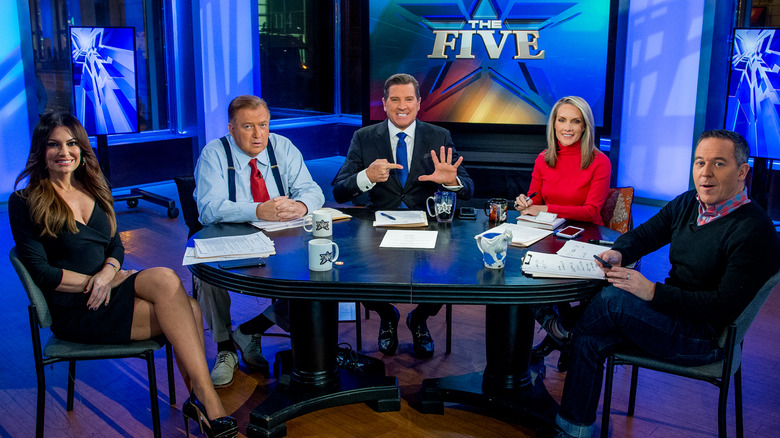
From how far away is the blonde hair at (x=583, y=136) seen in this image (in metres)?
3.28

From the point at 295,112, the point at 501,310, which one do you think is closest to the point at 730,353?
the point at 501,310

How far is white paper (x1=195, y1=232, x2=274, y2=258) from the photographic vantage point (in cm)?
251

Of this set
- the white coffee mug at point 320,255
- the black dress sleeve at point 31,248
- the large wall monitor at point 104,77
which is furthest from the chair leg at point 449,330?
the large wall monitor at point 104,77

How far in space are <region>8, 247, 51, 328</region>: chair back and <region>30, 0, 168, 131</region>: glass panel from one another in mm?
4737

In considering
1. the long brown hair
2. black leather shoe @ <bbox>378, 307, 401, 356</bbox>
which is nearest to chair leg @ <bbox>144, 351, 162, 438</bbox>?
the long brown hair

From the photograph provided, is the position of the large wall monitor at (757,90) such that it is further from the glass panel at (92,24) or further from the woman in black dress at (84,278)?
the glass panel at (92,24)

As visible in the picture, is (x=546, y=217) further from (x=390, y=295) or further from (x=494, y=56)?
(x=494, y=56)

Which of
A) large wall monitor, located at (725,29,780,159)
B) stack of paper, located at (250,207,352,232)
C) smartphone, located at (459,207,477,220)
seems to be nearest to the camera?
stack of paper, located at (250,207,352,232)

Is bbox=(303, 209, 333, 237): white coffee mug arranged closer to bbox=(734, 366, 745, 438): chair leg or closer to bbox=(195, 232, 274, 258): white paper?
bbox=(195, 232, 274, 258): white paper

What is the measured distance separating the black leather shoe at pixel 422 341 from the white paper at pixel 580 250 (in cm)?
98

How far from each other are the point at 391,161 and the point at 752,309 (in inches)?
76.4

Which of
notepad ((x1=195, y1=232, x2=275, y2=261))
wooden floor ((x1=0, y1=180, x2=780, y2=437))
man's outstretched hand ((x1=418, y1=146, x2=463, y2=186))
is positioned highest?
man's outstretched hand ((x1=418, y1=146, x2=463, y2=186))

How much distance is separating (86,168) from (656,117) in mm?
5441

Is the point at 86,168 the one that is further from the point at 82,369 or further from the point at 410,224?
the point at 410,224
